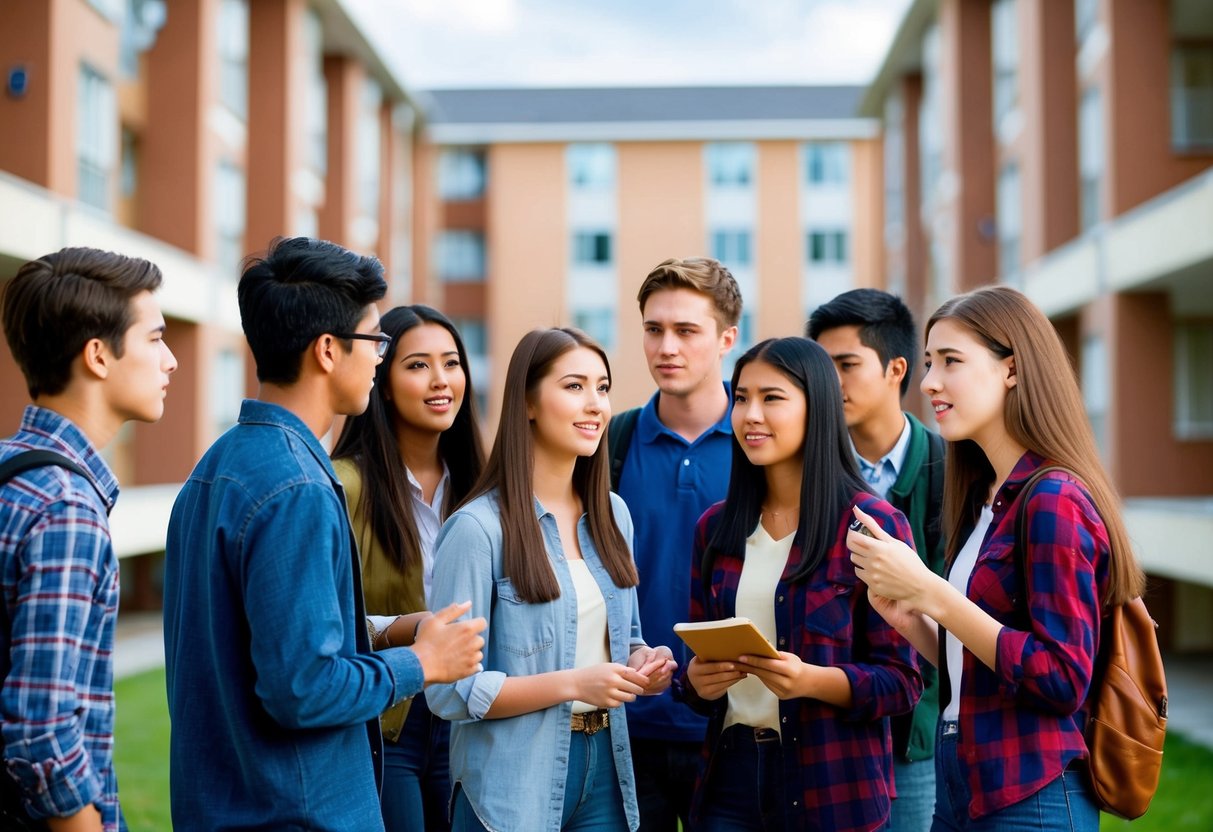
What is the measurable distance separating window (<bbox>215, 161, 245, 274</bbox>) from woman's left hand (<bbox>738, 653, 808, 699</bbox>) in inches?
792

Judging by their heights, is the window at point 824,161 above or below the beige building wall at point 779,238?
above

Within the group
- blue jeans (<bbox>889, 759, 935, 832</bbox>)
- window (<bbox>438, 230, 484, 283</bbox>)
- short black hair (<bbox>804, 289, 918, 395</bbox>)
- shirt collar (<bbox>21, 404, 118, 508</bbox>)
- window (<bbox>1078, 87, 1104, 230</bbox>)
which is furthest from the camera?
window (<bbox>438, 230, 484, 283</bbox>)

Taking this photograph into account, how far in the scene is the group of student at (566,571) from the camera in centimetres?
259

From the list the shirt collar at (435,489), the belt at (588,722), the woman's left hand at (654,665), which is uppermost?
the shirt collar at (435,489)

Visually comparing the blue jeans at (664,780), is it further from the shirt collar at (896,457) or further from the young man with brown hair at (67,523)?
the young man with brown hair at (67,523)

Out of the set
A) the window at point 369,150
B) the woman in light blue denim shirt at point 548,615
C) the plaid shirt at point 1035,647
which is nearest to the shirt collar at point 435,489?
the woman in light blue denim shirt at point 548,615

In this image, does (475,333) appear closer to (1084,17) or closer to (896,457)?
(1084,17)

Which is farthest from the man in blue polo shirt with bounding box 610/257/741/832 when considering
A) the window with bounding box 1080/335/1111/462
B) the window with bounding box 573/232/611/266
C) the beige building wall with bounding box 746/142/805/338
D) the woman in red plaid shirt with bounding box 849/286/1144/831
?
the window with bounding box 573/232/611/266

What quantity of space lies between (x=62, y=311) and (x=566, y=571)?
64.3 inches

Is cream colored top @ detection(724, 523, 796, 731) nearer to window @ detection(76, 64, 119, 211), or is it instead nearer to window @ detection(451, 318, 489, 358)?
window @ detection(76, 64, 119, 211)

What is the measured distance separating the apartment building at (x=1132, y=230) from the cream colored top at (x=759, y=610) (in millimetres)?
10237

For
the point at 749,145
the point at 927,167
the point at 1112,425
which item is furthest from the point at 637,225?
the point at 1112,425

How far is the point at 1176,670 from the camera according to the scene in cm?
1512

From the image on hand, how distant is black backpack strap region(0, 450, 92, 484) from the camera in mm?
2600
